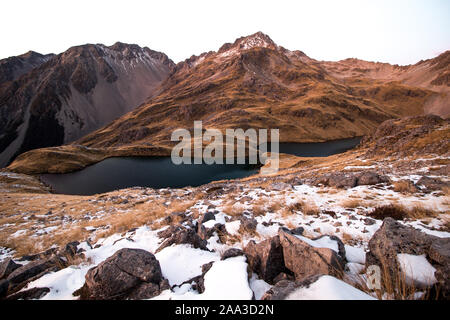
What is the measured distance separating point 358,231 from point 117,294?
22.2ft

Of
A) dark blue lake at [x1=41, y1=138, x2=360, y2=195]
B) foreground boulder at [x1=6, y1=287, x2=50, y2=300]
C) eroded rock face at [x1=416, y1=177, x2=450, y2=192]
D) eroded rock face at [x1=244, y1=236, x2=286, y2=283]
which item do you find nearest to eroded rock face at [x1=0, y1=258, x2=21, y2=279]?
foreground boulder at [x1=6, y1=287, x2=50, y2=300]

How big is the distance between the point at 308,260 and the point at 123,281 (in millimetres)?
3762

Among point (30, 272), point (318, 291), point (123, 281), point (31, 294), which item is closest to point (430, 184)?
point (318, 291)

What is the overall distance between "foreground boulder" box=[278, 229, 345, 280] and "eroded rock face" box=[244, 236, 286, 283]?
148 mm

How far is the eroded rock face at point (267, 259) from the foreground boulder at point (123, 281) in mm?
1938

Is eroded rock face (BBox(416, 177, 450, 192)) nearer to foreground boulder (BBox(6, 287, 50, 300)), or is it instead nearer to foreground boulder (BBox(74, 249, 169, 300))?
foreground boulder (BBox(74, 249, 169, 300))

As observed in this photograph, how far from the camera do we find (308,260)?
3.73 meters

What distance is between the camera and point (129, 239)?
23.5 feet

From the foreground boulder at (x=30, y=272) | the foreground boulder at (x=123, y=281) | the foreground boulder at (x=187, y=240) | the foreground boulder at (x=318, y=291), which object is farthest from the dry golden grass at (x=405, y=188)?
the foreground boulder at (x=30, y=272)

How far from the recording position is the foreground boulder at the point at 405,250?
2848mm

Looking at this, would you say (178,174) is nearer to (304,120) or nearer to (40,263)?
(40,263)

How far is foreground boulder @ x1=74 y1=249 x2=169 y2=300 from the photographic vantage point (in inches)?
144
